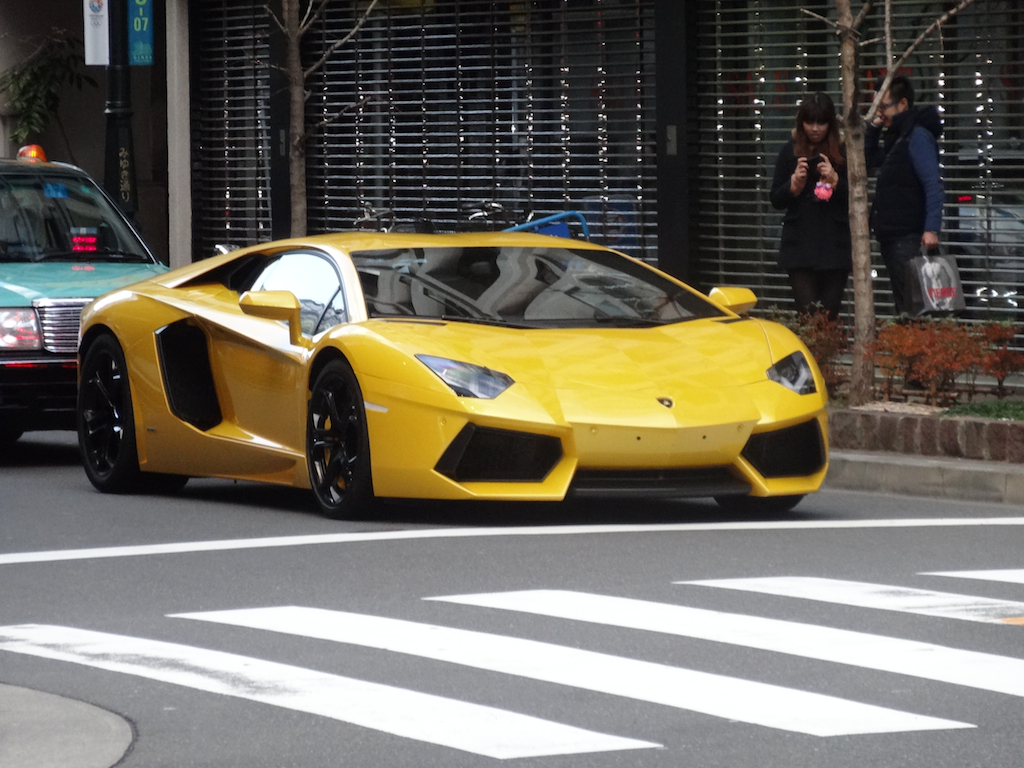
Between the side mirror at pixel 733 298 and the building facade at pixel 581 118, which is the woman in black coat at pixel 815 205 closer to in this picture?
the building facade at pixel 581 118

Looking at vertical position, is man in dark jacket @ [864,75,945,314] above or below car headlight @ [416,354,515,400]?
above

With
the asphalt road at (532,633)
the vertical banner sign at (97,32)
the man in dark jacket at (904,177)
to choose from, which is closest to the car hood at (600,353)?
the asphalt road at (532,633)

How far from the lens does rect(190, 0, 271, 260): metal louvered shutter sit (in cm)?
2211

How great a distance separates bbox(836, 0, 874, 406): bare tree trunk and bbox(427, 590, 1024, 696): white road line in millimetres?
5141

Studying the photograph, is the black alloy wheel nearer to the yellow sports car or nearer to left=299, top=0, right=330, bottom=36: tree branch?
the yellow sports car

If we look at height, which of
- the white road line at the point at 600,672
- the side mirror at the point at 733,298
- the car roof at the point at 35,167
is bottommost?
the white road line at the point at 600,672

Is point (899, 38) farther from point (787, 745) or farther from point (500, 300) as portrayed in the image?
point (787, 745)

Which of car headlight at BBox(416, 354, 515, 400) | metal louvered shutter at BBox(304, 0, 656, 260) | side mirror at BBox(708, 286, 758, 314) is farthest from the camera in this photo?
metal louvered shutter at BBox(304, 0, 656, 260)

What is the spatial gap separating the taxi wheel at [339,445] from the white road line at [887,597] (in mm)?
2034

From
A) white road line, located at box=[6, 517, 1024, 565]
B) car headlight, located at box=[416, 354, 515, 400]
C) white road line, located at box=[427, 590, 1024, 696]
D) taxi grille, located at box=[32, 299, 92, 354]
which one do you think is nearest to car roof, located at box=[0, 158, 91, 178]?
taxi grille, located at box=[32, 299, 92, 354]

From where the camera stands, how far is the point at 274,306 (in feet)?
30.4

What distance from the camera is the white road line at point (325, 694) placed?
507cm

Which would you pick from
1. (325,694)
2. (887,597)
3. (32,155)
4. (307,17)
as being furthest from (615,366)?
(307,17)

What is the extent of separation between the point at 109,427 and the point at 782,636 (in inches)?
207
